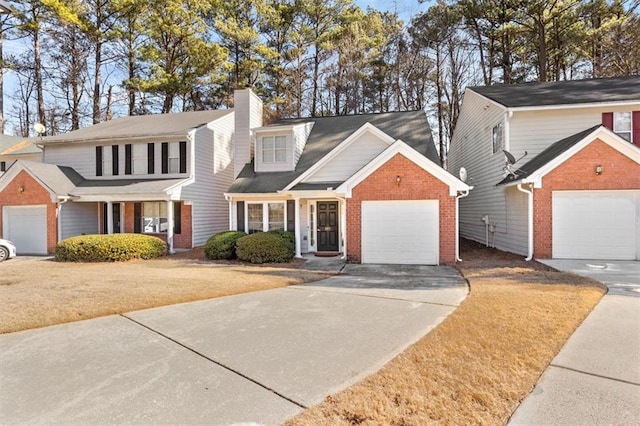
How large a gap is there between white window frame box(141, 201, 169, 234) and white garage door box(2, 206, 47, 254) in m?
4.05

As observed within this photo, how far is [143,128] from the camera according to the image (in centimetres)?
1720

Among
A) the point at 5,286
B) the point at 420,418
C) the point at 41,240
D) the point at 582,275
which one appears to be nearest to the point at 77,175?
the point at 41,240

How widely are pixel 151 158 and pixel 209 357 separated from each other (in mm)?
14402

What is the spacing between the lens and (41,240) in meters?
15.3

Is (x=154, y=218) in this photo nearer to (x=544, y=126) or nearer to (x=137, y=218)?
(x=137, y=218)

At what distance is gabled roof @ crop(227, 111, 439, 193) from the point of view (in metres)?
14.2

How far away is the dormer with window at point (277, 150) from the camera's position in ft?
49.9

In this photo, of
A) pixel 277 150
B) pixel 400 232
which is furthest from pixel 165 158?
pixel 400 232

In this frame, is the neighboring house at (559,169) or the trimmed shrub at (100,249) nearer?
the neighboring house at (559,169)

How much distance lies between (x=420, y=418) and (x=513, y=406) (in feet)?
2.86

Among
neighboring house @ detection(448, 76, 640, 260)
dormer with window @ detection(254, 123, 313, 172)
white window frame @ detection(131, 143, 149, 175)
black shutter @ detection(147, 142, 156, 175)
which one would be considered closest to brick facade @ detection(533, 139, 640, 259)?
neighboring house @ detection(448, 76, 640, 260)

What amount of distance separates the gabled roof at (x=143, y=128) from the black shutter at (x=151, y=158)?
1.93 feet

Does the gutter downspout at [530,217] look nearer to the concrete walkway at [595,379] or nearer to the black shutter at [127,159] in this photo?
the concrete walkway at [595,379]

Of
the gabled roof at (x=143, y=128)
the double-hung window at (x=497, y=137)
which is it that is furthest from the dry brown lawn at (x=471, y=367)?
the gabled roof at (x=143, y=128)
